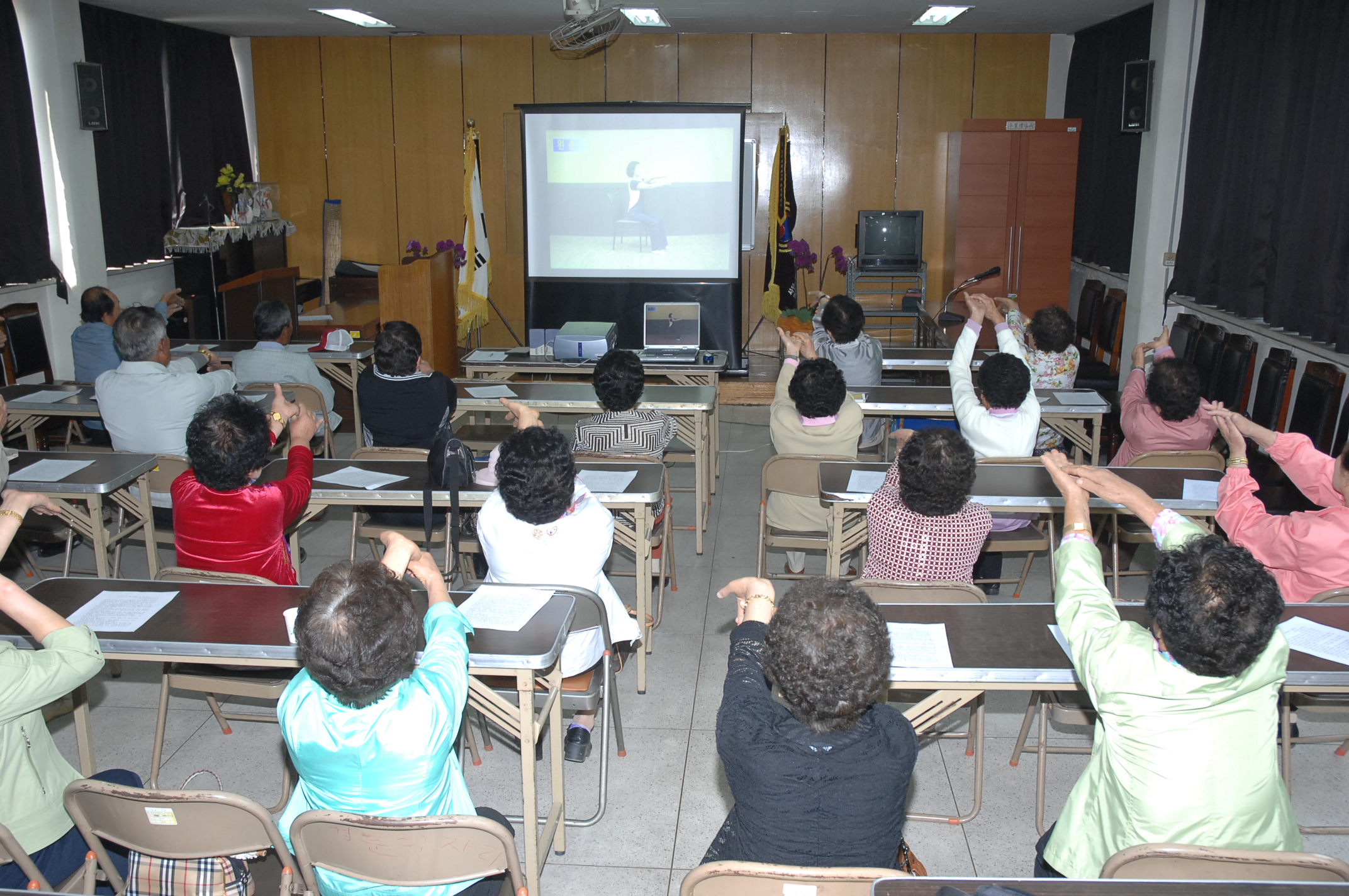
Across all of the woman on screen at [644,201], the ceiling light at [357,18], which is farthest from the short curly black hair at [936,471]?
the ceiling light at [357,18]

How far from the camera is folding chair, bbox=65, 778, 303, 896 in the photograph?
66.3 inches

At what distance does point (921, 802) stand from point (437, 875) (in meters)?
1.62

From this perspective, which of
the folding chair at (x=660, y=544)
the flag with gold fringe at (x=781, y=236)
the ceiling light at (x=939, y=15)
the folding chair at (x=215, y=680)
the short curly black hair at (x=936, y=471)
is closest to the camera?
the folding chair at (x=215, y=680)

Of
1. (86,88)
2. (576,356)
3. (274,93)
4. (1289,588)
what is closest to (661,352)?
(576,356)

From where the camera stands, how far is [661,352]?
6340 millimetres

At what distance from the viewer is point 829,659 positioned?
5.23 ft

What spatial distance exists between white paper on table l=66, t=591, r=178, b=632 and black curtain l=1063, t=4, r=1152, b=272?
709 centimetres

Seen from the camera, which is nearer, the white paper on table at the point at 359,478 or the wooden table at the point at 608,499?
the wooden table at the point at 608,499

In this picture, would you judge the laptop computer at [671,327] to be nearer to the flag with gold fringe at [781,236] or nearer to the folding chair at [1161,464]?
the flag with gold fringe at [781,236]

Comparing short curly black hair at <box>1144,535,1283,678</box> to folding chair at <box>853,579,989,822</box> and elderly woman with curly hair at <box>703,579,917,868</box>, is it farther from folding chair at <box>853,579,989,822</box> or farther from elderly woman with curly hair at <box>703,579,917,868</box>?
folding chair at <box>853,579,989,822</box>

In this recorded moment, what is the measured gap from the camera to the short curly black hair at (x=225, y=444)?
284 centimetres

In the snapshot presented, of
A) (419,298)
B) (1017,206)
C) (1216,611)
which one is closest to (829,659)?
(1216,611)

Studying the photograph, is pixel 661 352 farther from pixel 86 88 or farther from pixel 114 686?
pixel 86 88

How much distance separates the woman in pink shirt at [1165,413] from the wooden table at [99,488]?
3745 millimetres
